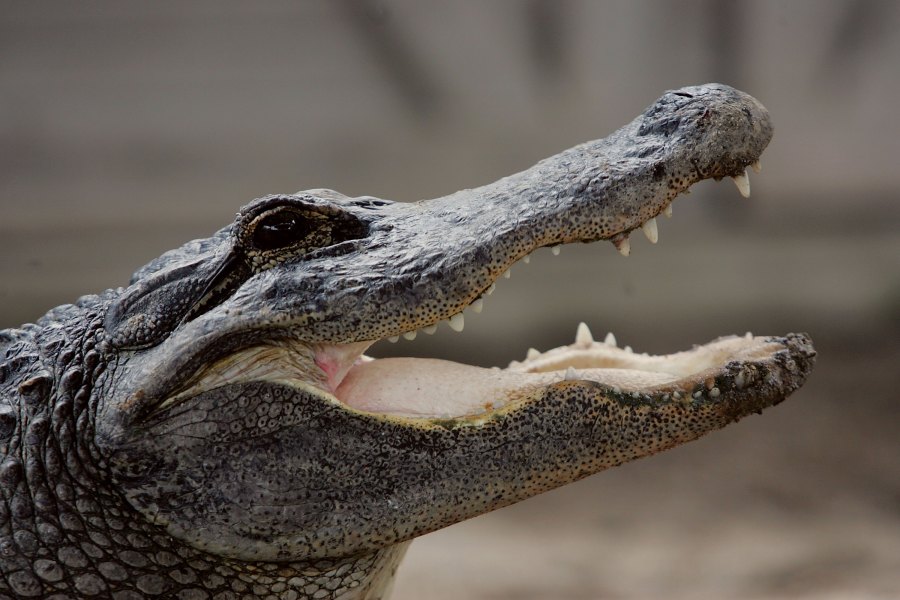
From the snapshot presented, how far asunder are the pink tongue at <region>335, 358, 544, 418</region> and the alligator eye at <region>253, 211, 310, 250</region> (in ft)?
0.95

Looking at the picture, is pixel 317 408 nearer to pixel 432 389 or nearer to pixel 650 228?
pixel 432 389

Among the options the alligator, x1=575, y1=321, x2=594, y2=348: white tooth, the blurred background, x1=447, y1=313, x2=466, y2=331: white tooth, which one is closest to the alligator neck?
the alligator

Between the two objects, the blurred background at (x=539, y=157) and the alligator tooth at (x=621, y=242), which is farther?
the blurred background at (x=539, y=157)

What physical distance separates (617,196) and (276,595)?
908mm

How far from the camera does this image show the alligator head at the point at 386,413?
1.51 metres

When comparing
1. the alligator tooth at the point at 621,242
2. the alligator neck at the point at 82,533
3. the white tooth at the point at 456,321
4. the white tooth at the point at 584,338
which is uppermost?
the alligator tooth at the point at 621,242

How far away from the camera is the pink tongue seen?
5.24ft

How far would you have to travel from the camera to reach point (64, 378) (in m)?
1.62

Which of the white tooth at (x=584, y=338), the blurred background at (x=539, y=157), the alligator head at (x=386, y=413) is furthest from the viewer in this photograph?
the blurred background at (x=539, y=157)

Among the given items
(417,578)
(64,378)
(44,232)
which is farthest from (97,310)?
(44,232)

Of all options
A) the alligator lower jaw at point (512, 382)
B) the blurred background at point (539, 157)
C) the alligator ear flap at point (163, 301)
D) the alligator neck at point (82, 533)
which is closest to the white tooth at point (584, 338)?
the alligator lower jaw at point (512, 382)

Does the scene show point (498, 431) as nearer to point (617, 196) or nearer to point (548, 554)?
point (617, 196)

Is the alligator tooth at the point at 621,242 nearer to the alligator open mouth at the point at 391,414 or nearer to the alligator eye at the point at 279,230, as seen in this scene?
the alligator open mouth at the point at 391,414

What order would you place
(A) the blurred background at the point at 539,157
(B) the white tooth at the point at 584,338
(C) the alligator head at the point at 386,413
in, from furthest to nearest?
(A) the blurred background at the point at 539,157
(B) the white tooth at the point at 584,338
(C) the alligator head at the point at 386,413
